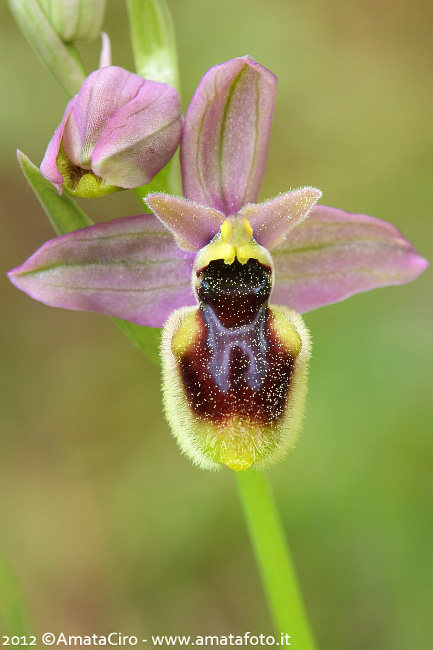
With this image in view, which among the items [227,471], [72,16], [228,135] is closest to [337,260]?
[228,135]

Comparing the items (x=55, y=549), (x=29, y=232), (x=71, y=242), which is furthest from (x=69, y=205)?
(x=29, y=232)

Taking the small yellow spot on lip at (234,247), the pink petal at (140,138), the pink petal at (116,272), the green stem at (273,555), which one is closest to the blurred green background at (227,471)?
the green stem at (273,555)

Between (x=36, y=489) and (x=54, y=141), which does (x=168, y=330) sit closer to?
(x=54, y=141)

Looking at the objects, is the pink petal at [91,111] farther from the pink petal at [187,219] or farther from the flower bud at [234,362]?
the flower bud at [234,362]

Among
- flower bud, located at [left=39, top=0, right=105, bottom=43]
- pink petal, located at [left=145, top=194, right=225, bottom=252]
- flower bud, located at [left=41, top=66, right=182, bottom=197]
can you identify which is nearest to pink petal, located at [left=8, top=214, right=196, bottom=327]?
pink petal, located at [left=145, top=194, right=225, bottom=252]

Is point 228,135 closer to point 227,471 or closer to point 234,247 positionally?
point 234,247
